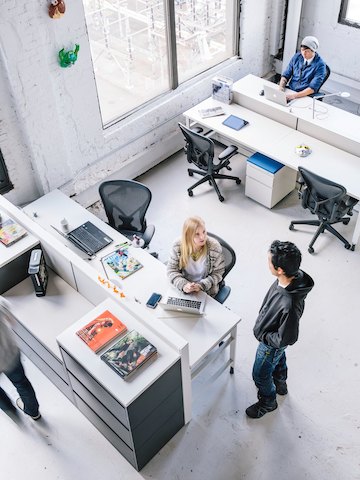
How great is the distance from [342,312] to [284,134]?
2.00m

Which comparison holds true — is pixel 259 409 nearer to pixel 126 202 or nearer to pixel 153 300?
pixel 153 300

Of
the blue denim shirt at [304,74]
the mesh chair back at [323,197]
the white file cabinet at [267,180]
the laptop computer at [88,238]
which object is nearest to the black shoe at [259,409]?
the laptop computer at [88,238]

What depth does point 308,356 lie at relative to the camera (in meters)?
4.14

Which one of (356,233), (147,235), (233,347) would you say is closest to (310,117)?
(356,233)

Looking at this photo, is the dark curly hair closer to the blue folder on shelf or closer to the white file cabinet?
the white file cabinet

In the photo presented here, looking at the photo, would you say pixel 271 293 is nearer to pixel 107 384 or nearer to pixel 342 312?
pixel 107 384

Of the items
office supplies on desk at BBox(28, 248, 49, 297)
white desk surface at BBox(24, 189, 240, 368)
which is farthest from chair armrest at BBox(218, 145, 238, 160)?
office supplies on desk at BBox(28, 248, 49, 297)

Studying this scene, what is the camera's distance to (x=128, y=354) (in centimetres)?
305

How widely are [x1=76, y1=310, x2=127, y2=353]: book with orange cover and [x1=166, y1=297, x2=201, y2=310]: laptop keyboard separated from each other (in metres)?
0.54

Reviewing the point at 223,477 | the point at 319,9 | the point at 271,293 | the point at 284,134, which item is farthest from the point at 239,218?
the point at 319,9

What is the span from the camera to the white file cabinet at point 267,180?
5.24 m

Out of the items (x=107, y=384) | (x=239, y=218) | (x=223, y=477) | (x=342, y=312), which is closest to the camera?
(x=107, y=384)

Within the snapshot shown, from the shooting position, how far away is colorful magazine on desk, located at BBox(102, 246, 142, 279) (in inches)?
159

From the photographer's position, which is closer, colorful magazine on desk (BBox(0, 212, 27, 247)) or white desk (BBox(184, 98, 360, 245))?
colorful magazine on desk (BBox(0, 212, 27, 247))
